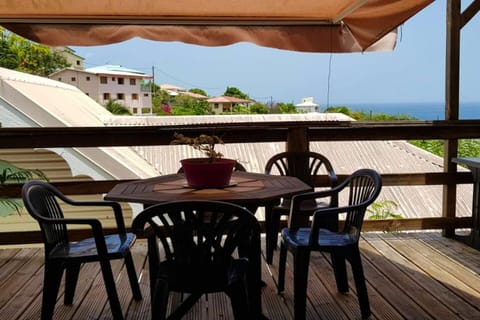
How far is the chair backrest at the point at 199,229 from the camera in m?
1.89

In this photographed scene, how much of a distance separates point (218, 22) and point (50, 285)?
2.38 m

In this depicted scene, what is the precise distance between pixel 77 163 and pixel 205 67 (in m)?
25.9

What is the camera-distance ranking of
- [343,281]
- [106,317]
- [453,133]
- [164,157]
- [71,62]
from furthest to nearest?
[71,62] → [164,157] → [453,133] → [343,281] → [106,317]

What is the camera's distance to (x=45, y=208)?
8.23ft

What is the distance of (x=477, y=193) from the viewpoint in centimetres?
392

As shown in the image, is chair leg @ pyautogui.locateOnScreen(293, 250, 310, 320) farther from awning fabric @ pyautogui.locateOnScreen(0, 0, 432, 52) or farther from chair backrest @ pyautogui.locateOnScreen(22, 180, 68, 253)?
awning fabric @ pyautogui.locateOnScreen(0, 0, 432, 52)

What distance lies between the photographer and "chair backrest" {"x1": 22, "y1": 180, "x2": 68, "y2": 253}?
228cm

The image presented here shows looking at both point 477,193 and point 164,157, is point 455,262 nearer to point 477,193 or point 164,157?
point 477,193

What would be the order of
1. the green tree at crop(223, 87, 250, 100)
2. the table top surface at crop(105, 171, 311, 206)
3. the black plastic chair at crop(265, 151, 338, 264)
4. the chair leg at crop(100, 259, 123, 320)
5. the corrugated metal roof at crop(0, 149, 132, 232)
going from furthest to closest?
the green tree at crop(223, 87, 250, 100), the corrugated metal roof at crop(0, 149, 132, 232), the black plastic chair at crop(265, 151, 338, 264), the chair leg at crop(100, 259, 123, 320), the table top surface at crop(105, 171, 311, 206)

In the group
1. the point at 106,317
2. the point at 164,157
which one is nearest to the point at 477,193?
the point at 106,317

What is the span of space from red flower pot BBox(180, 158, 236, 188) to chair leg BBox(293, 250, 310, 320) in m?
0.55

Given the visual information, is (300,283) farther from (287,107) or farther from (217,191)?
(287,107)

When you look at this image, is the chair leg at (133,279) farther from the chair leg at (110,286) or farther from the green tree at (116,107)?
the green tree at (116,107)

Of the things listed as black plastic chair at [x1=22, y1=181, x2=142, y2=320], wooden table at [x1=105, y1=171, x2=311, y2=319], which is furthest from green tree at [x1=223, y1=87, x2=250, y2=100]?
black plastic chair at [x1=22, y1=181, x2=142, y2=320]
